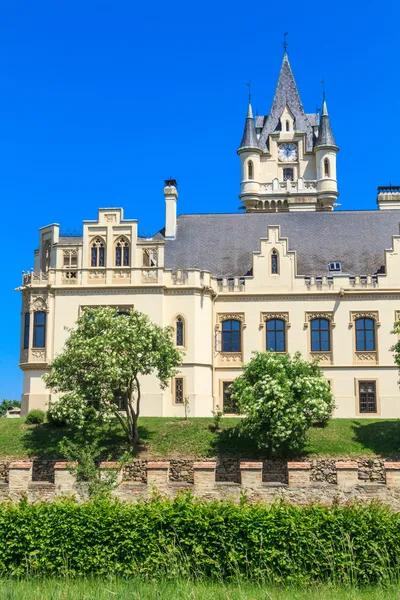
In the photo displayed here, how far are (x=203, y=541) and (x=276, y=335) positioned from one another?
3184cm

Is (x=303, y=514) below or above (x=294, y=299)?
below

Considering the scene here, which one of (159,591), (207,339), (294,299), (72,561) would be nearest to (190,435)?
(207,339)

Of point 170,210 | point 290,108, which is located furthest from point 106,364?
point 290,108

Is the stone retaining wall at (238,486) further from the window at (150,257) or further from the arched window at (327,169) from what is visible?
the arched window at (327,169)

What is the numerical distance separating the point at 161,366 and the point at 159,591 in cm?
2180

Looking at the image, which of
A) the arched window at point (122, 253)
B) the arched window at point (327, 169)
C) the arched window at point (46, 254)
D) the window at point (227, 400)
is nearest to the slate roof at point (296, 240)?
the arched window at point (122, 253)

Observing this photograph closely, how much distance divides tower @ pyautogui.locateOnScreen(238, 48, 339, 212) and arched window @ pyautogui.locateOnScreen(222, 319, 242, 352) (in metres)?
Answer: 27.2

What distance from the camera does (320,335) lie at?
50.6 metres

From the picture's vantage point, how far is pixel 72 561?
19969 mm

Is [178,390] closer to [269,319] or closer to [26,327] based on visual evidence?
[269,319]

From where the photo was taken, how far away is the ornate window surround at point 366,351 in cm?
4984

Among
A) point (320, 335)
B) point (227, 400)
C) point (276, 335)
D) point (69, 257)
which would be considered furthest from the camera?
point (276, 335)

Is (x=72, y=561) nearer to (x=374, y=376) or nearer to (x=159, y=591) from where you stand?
(x=159, y=591)

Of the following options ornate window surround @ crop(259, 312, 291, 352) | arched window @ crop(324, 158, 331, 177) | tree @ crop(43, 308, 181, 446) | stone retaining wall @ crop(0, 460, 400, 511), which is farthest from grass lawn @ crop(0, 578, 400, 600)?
arched window @ crop(324, 158, 331, 177)
